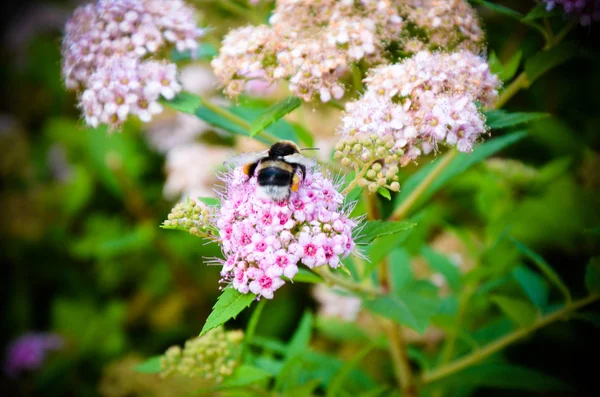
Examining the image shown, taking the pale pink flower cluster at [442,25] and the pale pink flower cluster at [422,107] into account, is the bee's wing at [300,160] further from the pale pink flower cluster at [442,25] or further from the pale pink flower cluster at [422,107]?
the pale pink flower cluster at [442,25]

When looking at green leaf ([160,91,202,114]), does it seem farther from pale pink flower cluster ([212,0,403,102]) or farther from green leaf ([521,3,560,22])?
green leaf ([521,3,560,22])

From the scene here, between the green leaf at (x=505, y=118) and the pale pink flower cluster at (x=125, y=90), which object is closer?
the green leaf at (x=505, y=118)

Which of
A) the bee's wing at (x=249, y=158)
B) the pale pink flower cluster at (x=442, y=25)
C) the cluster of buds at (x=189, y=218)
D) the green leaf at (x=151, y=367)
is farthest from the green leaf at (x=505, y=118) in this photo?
the green leaf at (x=151, y=367)

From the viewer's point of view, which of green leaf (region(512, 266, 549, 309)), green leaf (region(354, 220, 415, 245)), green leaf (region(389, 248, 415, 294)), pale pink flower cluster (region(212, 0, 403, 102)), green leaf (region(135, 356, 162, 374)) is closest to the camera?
green leaf (region(354, 220, 415, 245))

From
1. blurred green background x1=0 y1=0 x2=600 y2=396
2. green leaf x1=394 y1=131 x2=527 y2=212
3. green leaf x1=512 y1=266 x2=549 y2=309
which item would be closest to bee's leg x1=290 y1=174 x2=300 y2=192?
green leaf x1=394 y1=131 x2=527 y2=212

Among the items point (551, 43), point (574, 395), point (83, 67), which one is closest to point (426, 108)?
point (551, 43)

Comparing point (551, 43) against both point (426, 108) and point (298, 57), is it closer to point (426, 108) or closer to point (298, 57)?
point (426, 108)

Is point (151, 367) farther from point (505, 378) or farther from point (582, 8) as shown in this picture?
point (582, 8)
